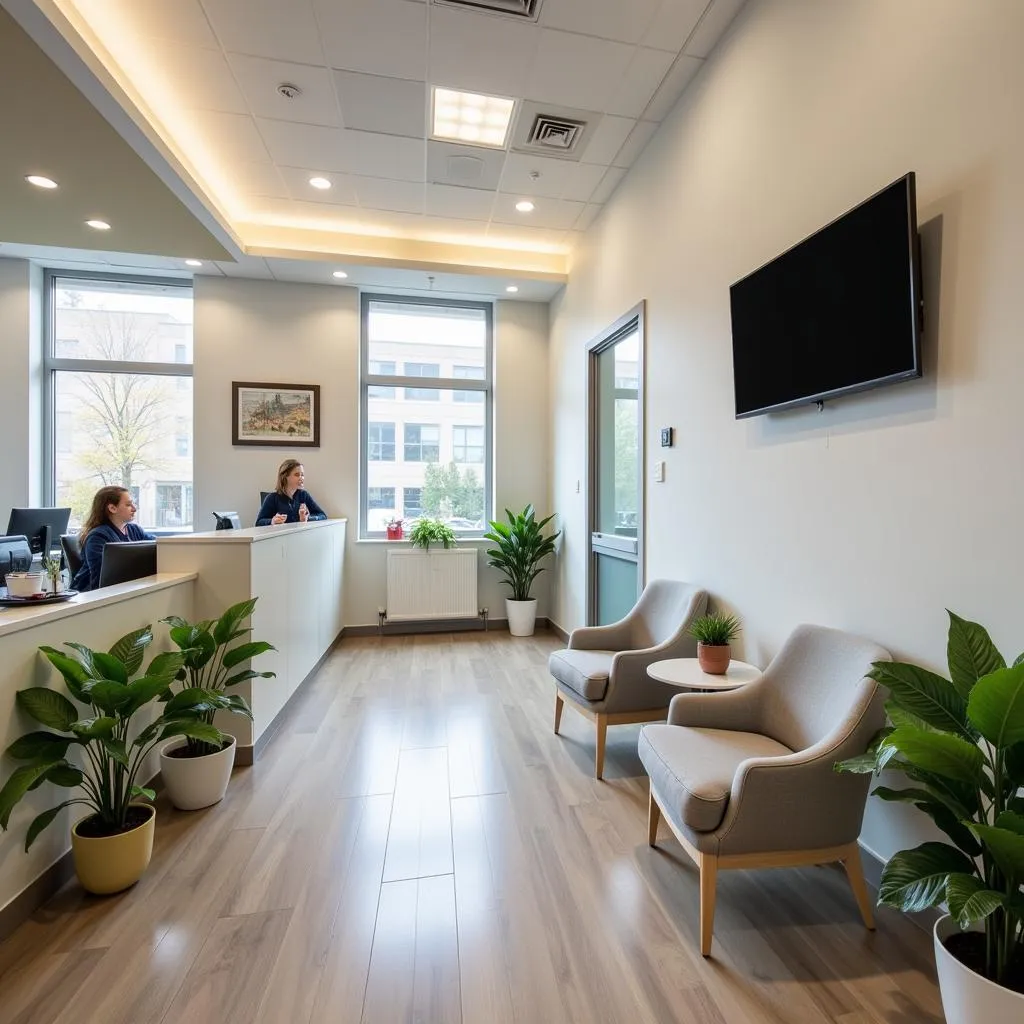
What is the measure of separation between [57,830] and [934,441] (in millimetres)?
3091

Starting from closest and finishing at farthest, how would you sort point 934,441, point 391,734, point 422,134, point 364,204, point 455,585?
point 934,441, point 391,734, point 422,134, point 364,204, point 455,585

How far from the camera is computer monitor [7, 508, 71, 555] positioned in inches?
175

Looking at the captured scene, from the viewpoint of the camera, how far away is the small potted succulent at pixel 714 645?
2.29m

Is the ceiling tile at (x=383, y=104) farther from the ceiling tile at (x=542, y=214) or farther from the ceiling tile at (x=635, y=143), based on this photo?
the ceiling tile at (x=635, y=143)

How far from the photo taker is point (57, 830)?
1.84m

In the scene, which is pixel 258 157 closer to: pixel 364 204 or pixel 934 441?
pixel 364 204

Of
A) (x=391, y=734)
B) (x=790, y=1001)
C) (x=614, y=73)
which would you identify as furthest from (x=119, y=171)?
(x=790, y=1001)

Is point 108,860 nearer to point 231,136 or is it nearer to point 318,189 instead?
point 231,136

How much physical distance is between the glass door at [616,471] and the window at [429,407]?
63.5 inches

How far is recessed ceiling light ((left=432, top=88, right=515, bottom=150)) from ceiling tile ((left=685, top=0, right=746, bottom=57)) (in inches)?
39.8

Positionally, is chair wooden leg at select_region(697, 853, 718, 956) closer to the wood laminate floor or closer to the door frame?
the wood laminate floor

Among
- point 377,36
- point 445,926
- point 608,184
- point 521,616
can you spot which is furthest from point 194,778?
point 608,184

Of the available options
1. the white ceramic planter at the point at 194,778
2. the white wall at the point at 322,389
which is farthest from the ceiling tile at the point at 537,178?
the white ceramic planter at the point at 194,778

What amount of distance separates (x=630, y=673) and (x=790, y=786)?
109 cm
